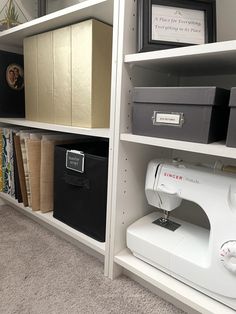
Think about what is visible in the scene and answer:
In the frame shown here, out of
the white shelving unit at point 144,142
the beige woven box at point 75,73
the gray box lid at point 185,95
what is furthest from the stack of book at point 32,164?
the gray box lid at point 185,95

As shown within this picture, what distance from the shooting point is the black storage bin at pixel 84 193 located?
84 centimetres

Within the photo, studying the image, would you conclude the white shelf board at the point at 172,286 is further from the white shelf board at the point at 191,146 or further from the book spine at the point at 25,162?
the book spine at the point at 25,162

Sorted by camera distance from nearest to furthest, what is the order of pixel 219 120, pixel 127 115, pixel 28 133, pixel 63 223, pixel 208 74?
pixel 219 120
pixel 127 115
pixel 208 74
pixel 63 223
pixel 28 133

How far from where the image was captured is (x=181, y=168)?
718 millimetres

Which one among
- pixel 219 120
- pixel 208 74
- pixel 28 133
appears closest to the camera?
pixel 219 120

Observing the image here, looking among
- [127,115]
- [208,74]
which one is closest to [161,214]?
[127,115]

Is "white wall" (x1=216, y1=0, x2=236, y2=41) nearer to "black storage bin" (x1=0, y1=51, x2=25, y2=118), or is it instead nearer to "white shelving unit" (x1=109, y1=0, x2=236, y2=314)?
"white shelving unit" (x1=109, y1=0, x2=236, y2=314)

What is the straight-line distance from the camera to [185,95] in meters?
0.62

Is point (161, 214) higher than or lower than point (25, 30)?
lower

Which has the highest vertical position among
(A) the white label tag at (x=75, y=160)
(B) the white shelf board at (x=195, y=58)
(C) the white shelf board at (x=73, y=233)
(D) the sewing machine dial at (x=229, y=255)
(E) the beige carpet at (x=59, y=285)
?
(B) the white shelf board at (x=195, y=58)

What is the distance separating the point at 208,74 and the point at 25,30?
2.48ft

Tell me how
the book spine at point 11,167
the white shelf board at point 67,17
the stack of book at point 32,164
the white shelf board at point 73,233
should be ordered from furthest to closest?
the book spine at point 11,167 < the stack of book at point 32,164 < the white shelf board at point 73,233 < the white shelf board at point 67,17

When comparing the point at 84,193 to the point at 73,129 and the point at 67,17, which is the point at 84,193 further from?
the point at 67,17

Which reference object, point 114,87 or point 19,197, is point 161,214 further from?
point 19,197
